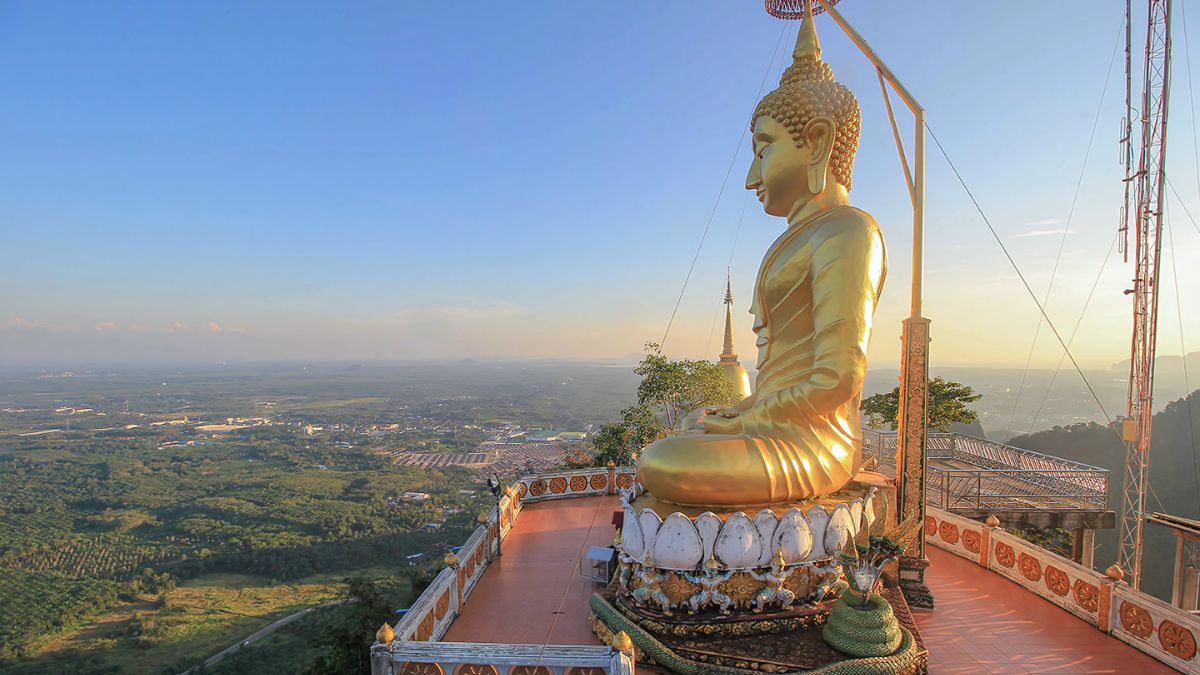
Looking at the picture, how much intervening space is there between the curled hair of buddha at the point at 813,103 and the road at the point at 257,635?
28.8m

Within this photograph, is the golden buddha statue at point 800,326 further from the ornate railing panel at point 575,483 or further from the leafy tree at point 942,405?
the leafy tree at point 942,405

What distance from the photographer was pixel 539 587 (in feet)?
25.1

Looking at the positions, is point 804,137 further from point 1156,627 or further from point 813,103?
point 1156,627

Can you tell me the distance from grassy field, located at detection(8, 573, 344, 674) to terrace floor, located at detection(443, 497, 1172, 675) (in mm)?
28034

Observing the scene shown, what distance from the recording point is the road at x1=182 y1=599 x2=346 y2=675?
2614 centimetres

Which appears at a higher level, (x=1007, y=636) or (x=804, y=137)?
(x=804, y=137)

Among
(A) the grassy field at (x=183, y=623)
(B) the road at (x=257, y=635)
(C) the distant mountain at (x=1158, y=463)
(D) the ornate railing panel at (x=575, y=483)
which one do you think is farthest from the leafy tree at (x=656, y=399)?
(A) the grassy field at (x=183, y=623)

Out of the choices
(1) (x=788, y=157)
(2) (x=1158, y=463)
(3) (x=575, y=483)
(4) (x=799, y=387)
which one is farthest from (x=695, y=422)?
(2) (x=1158, y=463)

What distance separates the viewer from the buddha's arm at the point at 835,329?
632 centimetres

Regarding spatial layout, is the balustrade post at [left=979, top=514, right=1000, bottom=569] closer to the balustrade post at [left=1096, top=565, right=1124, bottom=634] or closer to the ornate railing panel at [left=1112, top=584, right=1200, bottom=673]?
the balustrade post at [left=1096, top=565, right=1124, bottom=634]

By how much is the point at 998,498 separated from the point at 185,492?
230ft

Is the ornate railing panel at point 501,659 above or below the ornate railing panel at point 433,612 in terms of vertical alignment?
above

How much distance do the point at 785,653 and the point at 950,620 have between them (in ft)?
8.38

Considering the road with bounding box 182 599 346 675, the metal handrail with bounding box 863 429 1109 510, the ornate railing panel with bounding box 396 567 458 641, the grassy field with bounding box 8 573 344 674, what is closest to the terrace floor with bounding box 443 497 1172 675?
the ornate railing panel with bounding box 396 567 458 641
